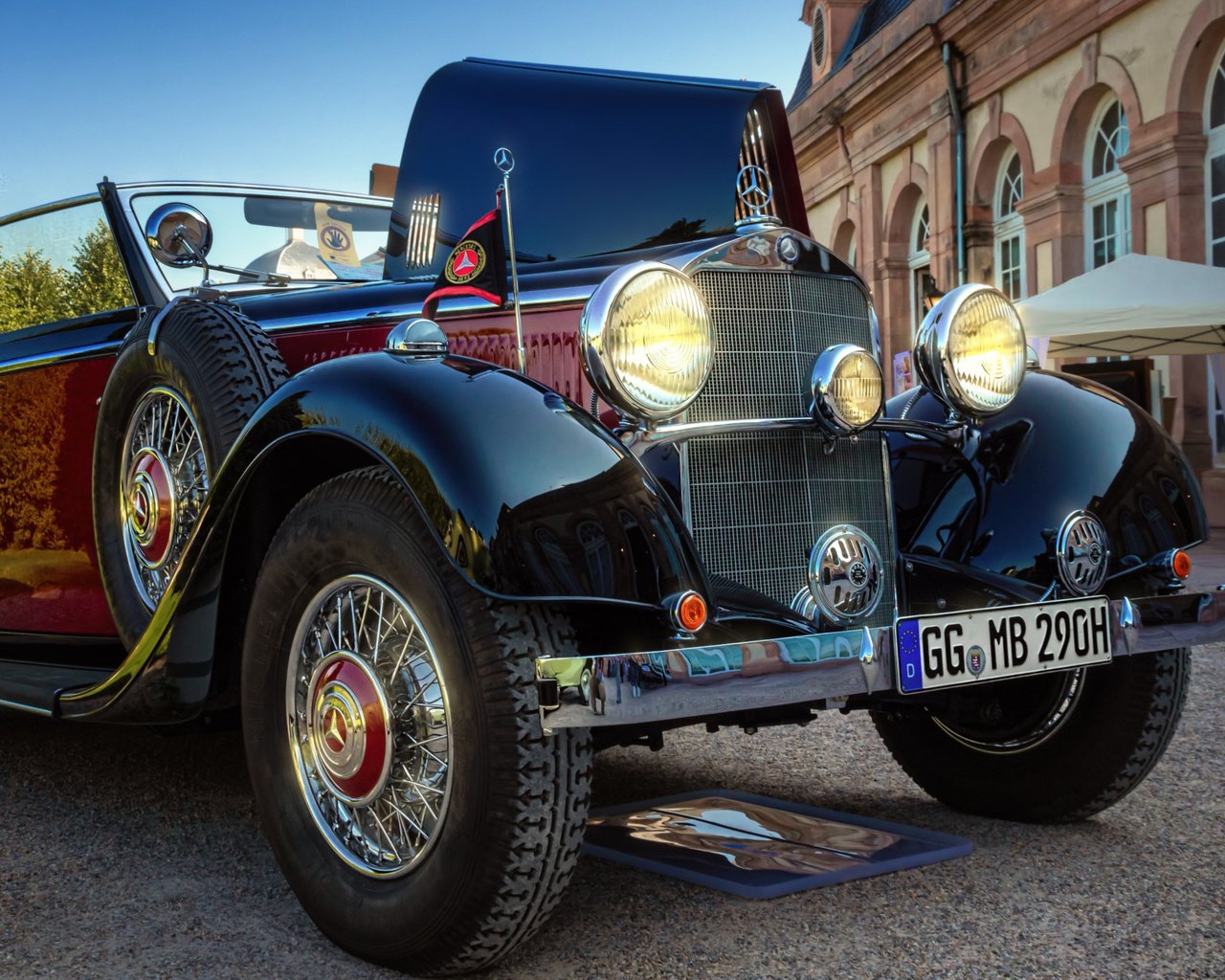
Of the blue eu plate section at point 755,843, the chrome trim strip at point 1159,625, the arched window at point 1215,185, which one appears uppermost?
the arched window at point 1215,185

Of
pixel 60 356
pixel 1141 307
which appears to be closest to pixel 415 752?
pixel 60 356

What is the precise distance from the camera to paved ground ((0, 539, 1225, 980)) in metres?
2.39

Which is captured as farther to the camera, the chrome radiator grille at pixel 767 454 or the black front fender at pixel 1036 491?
the black front fender at pixel 1036 491

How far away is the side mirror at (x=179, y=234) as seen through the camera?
374 cm

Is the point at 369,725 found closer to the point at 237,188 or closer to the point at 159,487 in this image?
the point at 159,487

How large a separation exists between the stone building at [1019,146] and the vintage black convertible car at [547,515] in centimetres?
574

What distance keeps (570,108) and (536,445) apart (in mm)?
1429

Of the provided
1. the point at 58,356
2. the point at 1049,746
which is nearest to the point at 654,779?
the point at 1049,746

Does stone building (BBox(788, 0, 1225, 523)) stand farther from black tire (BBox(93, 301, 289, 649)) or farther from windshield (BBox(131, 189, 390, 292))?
black tire (BBox(93, 301, 289, 649))

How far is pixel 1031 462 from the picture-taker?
123 inches

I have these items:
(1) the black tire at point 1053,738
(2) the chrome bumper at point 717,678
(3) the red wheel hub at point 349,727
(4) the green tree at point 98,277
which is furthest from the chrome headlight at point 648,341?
(4) the green tree at point 98,277

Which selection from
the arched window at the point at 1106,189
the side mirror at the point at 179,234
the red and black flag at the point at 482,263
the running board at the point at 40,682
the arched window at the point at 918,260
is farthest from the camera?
the arched window at the point at 918,260

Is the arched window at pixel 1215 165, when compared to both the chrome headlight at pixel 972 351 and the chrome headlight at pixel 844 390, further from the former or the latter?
the chrome headlight at pixel 844 390

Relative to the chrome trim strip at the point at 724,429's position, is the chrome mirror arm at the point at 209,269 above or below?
above
